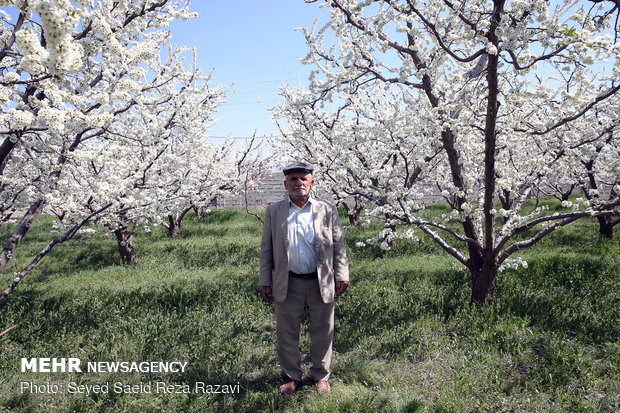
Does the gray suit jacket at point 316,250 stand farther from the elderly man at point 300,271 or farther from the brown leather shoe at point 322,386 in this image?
the brown leather shoe at point 322,386

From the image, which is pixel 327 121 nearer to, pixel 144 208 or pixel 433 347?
pixel 144 208

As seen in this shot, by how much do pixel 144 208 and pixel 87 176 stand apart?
1484 millimetres

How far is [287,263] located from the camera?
3.43m

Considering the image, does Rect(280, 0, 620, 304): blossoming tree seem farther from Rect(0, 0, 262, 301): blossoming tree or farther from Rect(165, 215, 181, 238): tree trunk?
Rect(165, 215, 181, 238): tree trunk

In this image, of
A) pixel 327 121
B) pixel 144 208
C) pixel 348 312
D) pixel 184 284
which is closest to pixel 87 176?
pixel 144 208

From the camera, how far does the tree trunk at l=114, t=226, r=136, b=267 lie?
8484mm

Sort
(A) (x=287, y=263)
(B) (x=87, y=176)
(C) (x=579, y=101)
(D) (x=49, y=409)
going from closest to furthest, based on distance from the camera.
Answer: (D) (x=49, y=409)
(A) (x=287, y=263)
(C) (x=579, y=101)
(B) (x=87, y=176)

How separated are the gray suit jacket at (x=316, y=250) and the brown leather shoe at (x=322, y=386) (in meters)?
0.74

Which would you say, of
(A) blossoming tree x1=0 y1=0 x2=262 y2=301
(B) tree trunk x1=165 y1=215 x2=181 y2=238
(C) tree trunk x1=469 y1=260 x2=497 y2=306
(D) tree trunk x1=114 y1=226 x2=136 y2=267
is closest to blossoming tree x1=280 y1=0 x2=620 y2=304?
(C) tree trunk x1=469 y1=260 x2=497 y2=306

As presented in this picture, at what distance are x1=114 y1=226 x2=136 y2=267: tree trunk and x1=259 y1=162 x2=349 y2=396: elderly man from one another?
6053 mm

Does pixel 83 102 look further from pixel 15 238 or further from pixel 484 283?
pixel 484 283

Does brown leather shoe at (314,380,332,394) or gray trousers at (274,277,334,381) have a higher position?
gray trousers at (274,277,334,381)

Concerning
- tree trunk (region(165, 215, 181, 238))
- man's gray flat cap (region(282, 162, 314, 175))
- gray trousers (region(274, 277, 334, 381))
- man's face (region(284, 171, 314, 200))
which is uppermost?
man's gray flat cap (region(282, 162, 314, 175))

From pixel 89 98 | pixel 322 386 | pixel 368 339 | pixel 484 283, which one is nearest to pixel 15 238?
pixel 89 98
